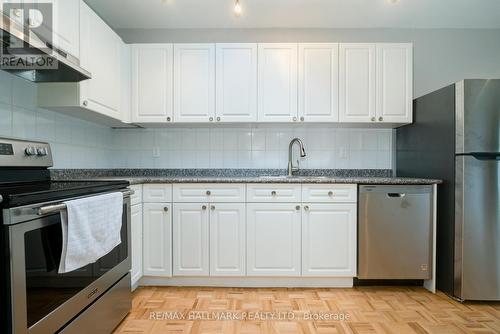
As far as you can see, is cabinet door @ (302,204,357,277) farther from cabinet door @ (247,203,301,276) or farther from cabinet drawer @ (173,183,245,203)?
cabinet drawer @ (173,183,245,203)

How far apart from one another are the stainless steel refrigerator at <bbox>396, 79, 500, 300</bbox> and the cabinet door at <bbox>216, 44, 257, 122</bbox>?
59.9 inches

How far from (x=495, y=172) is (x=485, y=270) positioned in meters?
0.71

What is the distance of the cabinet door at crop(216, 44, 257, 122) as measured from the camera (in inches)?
95.7

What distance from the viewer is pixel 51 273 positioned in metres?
1.13

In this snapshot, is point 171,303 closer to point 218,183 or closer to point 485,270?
point 218,183

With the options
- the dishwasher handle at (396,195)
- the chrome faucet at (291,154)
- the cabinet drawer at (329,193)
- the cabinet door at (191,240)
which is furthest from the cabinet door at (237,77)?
the dishwasher handle at (396,195)

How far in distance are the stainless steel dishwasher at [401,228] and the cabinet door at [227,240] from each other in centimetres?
97

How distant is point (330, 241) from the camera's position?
2.19 m

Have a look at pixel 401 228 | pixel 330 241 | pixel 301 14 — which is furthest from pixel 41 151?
pixel 401 228

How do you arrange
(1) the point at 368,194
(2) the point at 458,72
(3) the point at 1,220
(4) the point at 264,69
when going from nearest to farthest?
(3) the point at 1,220
(1) the point at 368,194
(4) the point at 264,69
(2) the point at 458,72

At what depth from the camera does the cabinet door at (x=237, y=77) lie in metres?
2.43

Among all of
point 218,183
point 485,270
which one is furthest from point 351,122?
point 485,270

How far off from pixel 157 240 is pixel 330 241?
1378mm

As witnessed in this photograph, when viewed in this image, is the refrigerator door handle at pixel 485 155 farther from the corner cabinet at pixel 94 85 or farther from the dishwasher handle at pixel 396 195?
the corner cabinet at pixel 94 85
